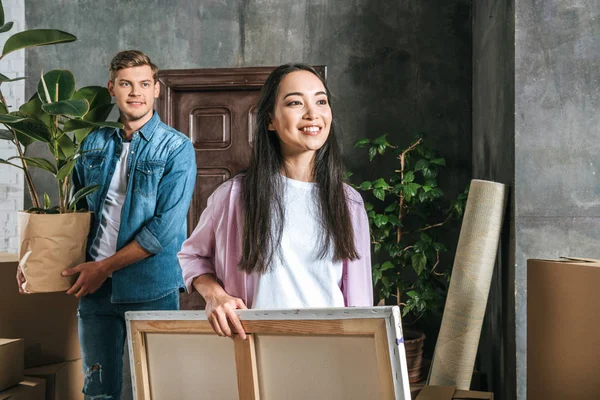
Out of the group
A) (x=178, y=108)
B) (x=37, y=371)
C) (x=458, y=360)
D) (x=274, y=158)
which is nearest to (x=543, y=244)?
(x=458, y=360)

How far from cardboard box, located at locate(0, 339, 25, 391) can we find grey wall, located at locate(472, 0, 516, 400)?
6.59ft

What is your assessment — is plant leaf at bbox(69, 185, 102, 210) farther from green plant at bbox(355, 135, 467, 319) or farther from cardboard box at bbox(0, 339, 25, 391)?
green plant at bbox(355, 135, 467, 319)

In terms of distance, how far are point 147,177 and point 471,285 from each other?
5.05 feet

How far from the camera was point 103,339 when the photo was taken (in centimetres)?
209

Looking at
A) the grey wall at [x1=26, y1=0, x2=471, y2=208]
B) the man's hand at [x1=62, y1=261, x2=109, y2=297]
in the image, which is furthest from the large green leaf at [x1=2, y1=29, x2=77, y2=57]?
the grey wall at [x1=26, y1=0, x2=471, y2=208]

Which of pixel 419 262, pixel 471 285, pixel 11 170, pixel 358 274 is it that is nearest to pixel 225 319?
pixel 358 274

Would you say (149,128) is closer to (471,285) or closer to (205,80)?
(471,285)

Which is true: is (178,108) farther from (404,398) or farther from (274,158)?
(404,398)

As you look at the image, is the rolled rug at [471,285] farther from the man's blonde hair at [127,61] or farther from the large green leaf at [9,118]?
the large green leaf at [9,118]

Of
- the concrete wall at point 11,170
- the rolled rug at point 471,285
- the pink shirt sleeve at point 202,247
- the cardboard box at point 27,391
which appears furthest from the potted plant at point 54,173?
the concrete wall at point 11,170

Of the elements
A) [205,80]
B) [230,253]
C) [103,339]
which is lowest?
[103,339]

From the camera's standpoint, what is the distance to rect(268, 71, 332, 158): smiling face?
1.35m

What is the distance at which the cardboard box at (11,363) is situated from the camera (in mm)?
2195

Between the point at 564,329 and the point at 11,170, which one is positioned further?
the point at 11,170
